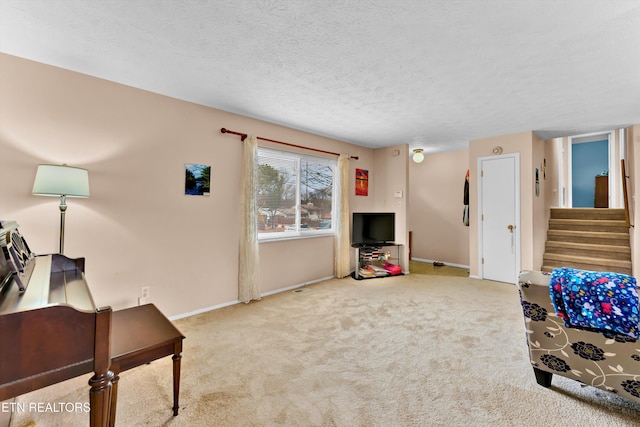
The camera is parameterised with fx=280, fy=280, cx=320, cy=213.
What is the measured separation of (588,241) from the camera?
15.7ft

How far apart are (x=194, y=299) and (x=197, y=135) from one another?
6.06ft

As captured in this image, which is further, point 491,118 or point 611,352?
point 491,118

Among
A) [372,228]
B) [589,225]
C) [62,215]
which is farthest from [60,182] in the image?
[589,225]

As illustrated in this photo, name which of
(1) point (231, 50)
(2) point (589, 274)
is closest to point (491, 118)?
(2) point (589, 274)

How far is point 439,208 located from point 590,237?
248 cm

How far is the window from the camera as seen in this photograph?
386 centimetres

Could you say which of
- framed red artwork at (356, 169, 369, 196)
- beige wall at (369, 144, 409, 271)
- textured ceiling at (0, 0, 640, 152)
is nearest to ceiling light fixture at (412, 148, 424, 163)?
beige wall at (369, 144, 409, 271)

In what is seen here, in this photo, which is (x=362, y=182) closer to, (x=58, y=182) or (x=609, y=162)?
(x=58, y=182)

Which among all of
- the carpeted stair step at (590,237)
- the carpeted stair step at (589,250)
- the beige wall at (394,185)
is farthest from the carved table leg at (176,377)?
the carpeted stair step at (590,237)

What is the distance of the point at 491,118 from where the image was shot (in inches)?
145

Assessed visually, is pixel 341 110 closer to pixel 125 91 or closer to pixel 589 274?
pixel 125 91

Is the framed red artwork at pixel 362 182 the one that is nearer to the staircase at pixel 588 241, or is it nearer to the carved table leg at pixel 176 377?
the staircase at pixel 588 241

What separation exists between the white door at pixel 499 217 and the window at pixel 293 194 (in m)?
2.55

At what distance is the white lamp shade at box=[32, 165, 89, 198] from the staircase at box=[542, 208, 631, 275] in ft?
20.1
